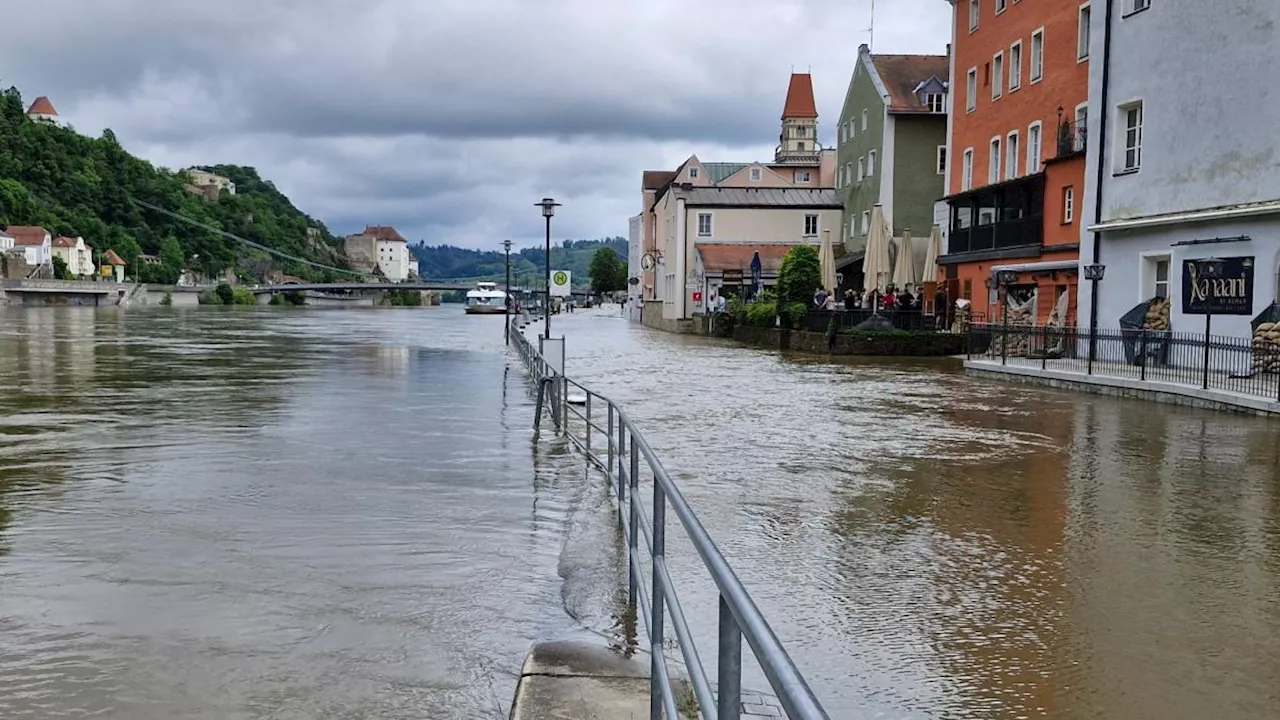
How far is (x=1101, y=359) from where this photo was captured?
24.7m

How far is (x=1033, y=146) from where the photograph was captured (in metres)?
34.8

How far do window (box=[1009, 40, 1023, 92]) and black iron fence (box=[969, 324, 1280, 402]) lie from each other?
34.1ft

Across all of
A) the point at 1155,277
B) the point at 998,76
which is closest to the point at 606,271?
the point at 998,76

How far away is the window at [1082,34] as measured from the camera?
1247 inches

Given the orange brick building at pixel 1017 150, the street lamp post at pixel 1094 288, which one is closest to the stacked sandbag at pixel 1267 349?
the street lamp post at pixel 1094 288

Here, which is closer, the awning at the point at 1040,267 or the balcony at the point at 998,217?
the awning at the point at 1040,267

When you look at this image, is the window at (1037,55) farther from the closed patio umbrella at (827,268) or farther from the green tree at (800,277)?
the green tree at (800,277)

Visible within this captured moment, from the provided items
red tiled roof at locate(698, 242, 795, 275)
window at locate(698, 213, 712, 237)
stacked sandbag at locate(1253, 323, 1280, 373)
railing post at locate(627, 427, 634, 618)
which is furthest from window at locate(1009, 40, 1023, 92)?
railing post at locate(627, 427, 634, 618)

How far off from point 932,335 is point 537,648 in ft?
97.7

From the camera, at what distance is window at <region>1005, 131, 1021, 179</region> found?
35897mm

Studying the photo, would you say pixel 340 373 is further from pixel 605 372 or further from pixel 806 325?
pixel 806 325

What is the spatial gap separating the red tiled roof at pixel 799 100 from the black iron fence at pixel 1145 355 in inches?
4291

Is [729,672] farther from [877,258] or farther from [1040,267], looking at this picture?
[877,258]

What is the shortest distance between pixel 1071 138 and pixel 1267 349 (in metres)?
14.7
